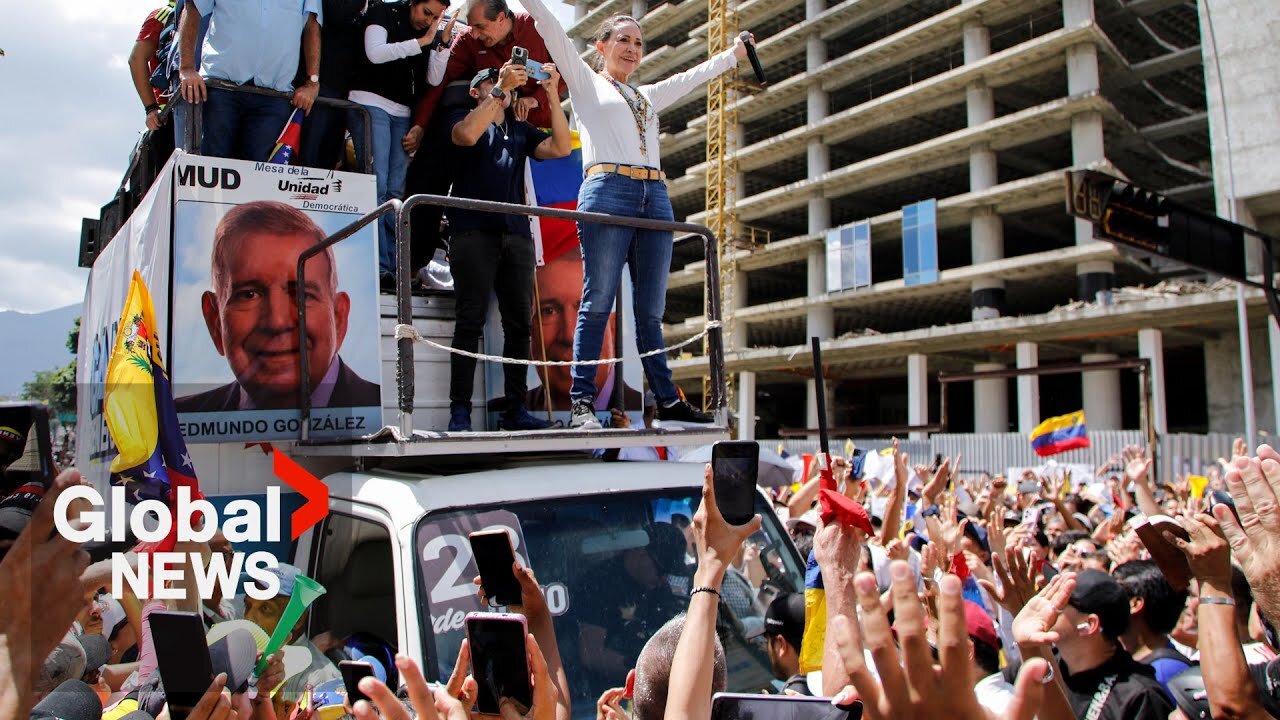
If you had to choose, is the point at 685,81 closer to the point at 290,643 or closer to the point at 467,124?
the point at 467,124

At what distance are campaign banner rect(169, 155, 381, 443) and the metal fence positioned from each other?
618 inches

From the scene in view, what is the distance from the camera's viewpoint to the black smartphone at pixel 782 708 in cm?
177

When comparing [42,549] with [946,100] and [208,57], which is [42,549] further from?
[946,100]

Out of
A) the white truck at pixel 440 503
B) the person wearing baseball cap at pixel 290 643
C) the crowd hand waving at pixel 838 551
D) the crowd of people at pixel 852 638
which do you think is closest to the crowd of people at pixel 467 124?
the white truck at pixel 440 503

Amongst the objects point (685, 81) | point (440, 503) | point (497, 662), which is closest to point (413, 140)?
point (685, 81)

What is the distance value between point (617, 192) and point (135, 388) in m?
2.42

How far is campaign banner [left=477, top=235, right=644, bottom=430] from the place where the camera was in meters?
5.07

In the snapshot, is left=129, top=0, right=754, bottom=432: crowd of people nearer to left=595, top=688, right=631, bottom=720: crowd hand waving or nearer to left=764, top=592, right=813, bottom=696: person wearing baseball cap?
left=764, top=592, right=813, bottom=696: person wearing baseball cap

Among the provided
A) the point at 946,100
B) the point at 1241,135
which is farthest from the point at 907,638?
the point at 946,100

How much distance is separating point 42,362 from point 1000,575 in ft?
416

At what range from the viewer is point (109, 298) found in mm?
5664

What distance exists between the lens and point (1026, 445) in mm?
26844

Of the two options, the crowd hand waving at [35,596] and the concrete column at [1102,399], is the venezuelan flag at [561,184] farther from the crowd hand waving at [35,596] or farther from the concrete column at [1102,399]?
the concrete column at [1102,399]

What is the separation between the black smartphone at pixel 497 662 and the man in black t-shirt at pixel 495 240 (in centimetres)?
264
